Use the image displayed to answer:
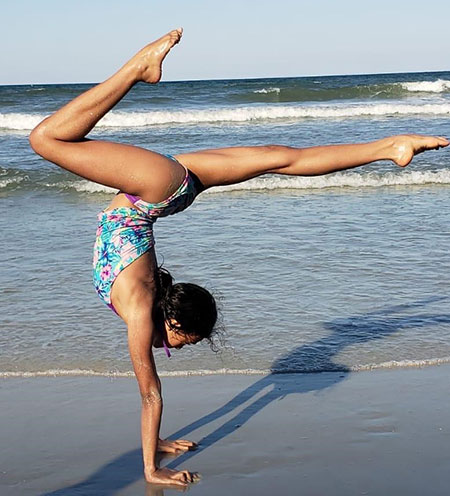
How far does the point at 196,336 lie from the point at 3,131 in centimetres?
2239

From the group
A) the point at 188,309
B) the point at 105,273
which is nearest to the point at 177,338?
the point at 188,309

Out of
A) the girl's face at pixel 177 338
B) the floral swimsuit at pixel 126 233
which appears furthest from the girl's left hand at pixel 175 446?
the floral swimsuit at pixel 126 233

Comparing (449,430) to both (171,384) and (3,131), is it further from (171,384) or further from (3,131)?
(3,131)

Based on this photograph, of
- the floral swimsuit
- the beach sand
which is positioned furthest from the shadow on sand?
the floral swimsuit

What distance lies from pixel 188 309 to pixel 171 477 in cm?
87

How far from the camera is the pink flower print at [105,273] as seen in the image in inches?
178

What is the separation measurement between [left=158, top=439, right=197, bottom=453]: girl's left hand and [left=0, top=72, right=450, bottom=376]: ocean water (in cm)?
122

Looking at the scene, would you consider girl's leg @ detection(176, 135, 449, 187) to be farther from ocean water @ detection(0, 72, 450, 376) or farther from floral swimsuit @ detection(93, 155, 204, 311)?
ocean water @ detection(0, 72, 450, 376)

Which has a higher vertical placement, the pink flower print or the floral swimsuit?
the floral swimsuit

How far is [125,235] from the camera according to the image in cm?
452

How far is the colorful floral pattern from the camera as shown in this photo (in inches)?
176

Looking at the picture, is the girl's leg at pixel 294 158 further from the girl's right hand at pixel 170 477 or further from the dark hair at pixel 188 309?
the girl's right hand at pixel 170 477

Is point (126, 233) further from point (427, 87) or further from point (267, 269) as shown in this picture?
point (427, 87)

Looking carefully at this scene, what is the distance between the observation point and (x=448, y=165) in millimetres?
15562
